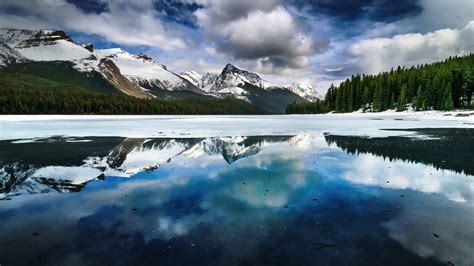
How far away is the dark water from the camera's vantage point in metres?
6.38

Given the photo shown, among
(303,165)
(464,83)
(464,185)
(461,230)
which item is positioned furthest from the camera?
(464,83)

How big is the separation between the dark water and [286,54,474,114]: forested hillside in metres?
88.0

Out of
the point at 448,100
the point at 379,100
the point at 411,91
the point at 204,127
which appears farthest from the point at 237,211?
the point at 411,91

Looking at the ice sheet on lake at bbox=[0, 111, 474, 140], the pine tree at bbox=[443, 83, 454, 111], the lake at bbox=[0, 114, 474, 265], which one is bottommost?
the lake at bbox=[0, 114, 474, 265]

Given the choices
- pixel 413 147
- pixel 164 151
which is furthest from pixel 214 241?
pixel 413 147

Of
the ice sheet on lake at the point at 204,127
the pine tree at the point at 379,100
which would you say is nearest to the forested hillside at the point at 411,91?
the pine tree at the point at 379,100

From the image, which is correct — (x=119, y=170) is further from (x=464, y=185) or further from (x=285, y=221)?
(x=464, y=185)

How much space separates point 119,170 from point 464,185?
14542 millimetres

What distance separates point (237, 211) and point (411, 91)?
386 ft

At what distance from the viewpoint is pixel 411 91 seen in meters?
108

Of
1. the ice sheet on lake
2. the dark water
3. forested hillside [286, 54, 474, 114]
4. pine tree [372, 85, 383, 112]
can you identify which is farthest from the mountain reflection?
pine tree [372, 85, 383, 112]

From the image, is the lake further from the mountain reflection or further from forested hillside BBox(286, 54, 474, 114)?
forested hillside BBox(286, 54, 474, 114)

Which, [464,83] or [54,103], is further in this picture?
[54,103]

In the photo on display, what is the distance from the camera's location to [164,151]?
2095cm
